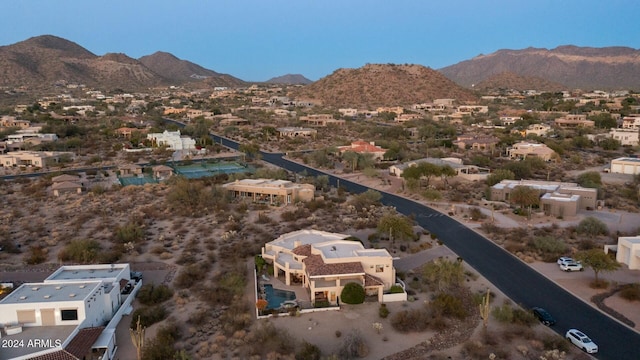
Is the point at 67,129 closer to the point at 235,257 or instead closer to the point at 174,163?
the point at 174,163

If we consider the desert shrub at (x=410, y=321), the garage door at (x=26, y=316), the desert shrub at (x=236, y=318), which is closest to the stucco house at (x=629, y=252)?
the desert shrub at (x=410, y=321)

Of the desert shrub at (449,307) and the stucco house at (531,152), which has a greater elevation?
the stucco house at (531,152)

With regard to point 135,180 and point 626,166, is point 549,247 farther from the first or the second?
point 135,180

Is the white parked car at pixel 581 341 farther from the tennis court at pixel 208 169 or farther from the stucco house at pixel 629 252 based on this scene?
the tennis court at pixel 208 169

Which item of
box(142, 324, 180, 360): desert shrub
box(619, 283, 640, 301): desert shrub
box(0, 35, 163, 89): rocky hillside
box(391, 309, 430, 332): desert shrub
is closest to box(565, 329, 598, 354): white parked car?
box(619, 283, 640, 301): desert shrub

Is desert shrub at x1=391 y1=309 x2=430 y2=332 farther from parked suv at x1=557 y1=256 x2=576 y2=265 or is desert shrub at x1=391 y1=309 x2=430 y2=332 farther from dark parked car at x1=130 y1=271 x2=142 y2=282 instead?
dark parked car at x1=130 y1=271 x2=142 y2=282

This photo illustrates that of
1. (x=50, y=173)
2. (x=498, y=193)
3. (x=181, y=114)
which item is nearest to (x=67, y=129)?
(x=50, y=173)
